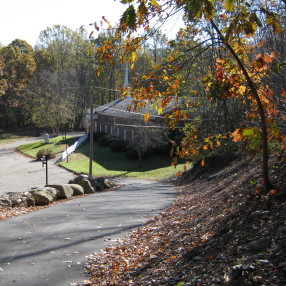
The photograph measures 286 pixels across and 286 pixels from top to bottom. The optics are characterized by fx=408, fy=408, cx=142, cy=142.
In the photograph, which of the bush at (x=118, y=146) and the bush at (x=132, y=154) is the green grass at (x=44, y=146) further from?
the bush at (x=132, y=154)

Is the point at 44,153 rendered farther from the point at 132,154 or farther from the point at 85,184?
the point at 85,184

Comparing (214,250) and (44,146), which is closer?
(214,250)

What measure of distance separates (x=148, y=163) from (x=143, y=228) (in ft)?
97.2

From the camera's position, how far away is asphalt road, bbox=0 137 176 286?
6582 millimetres

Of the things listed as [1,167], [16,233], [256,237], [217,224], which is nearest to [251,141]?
[217,224]

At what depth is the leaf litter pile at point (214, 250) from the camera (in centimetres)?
450

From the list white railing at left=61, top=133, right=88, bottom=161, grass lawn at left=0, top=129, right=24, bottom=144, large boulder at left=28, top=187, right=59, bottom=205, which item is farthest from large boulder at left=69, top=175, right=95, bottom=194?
grass lawn at left=0, top=129, right=24, bottom=144

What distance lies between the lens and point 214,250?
18.4 ft

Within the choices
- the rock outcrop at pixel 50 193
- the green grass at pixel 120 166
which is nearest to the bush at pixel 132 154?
the green grass at pixel 120 166

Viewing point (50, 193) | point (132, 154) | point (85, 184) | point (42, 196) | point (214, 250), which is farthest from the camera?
point (132, 154)

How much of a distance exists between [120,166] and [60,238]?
3064cm

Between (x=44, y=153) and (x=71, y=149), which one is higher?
(x=71, y=149)

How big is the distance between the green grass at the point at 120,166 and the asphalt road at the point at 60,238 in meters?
19.2

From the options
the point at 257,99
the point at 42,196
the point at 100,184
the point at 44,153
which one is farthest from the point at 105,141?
the point at 257,99
